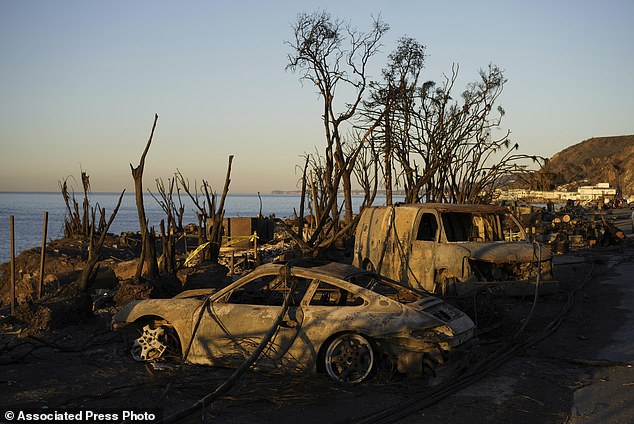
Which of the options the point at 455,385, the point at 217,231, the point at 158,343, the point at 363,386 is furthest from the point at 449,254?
the point at 217,231

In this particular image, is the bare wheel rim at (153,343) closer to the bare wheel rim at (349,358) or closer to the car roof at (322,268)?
the car roof at (322,268)

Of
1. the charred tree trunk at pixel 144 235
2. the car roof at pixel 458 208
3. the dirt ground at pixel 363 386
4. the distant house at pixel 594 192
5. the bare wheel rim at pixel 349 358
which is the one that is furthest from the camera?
the distant house at pixel 594 192

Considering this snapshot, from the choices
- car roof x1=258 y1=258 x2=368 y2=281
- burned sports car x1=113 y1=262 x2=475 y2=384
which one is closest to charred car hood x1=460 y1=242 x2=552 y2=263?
burned sports car x1=113 y1=262 x2=475 y2=384

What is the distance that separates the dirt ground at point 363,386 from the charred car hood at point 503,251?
2.34 meters

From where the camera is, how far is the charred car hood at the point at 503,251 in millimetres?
13031

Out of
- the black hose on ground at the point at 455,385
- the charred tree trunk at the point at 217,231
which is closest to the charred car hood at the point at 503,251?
the black hose on ground at the point at 455,385

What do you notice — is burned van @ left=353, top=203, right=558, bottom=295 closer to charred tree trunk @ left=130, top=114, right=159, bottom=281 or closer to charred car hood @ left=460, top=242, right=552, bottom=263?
charred car hood @ left=460, top=242, right=552, bottom=263

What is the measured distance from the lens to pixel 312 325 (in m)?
7.71

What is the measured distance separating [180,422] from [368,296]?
268 centimetres

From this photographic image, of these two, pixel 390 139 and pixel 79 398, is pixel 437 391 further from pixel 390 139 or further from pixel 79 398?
pixel 390 139

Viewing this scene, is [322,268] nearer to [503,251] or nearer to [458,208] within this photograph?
[458,208]

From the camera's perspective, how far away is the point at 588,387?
24.5ft

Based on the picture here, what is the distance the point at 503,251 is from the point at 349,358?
6666 mm

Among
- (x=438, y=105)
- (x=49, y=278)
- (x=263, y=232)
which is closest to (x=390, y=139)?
(x=438, y=105)
